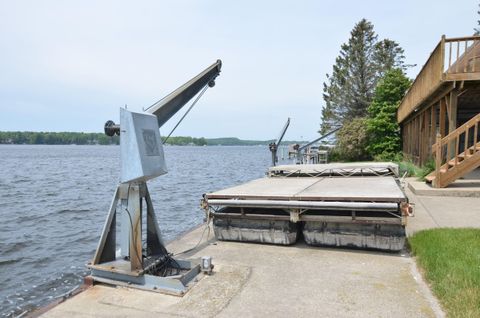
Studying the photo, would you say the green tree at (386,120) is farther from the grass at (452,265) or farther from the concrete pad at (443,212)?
the grass at (452,265)

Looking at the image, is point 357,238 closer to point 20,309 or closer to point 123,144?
point 123,144

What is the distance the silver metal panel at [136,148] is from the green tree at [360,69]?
36991 mm

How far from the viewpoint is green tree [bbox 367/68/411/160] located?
81.1ft

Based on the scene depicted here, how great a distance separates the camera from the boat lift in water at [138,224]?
4383mm

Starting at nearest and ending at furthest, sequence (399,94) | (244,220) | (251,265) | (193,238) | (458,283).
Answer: (458,283) → (251,265) → (244,220) → (193,238) → (399,94)

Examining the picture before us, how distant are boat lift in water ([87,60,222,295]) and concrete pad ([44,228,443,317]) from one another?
0.55 ft

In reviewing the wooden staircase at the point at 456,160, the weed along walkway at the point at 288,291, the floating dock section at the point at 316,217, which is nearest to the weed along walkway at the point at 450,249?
the weed along walkway at the point at 288,291

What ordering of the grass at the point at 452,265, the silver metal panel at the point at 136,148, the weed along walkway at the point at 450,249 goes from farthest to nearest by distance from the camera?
1. the silver metal panel at the point at 136,148
2. the weed along walkway at the point at 450,249
3. the grass at the point at 452,265

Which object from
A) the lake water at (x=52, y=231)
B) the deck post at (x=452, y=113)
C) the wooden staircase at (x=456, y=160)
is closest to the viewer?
the lake water at (x=52, y=231)

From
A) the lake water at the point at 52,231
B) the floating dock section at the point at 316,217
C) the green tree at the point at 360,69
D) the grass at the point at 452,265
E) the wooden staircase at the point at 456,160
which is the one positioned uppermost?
the green tree at the point at 360,69

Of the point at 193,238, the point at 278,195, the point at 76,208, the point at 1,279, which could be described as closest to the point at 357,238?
the point at 278,195

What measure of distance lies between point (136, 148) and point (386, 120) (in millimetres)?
23461

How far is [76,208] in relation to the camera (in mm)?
15289

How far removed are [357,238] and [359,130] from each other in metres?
22.3
